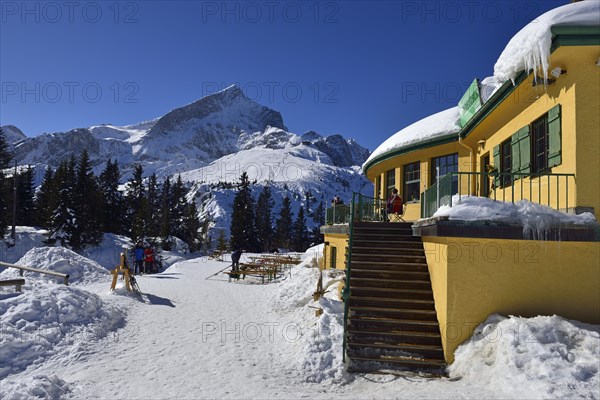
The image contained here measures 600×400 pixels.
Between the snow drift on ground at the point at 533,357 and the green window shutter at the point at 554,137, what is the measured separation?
3.39 m

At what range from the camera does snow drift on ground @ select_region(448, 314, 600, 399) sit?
5.70 meters

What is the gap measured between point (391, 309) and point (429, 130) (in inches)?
384

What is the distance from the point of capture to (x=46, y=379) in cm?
655

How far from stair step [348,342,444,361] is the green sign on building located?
861cm

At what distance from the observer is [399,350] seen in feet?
25.5

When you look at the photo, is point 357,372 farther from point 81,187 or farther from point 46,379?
point 81,187

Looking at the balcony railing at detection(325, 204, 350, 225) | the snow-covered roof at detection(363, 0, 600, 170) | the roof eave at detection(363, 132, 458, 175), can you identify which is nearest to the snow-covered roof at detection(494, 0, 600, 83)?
the snow-covered roof at detection(363, 0, 600, 170)

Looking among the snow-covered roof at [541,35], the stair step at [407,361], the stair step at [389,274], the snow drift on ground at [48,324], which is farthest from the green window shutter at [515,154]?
the snow drift on ground at [48,324]

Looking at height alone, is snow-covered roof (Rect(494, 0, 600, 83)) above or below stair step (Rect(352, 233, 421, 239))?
above

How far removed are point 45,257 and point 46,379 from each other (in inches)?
553

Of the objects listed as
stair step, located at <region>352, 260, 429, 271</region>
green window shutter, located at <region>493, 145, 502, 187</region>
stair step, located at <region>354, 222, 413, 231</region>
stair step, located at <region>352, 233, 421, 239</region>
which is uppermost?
green window shutter, located at <region>493, 145, 502, 187</region>

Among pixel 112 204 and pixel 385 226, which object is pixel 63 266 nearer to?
pixel 385 226

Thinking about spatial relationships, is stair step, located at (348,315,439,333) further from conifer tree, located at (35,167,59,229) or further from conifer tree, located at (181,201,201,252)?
conifer tree, located at (181,201,201,252)

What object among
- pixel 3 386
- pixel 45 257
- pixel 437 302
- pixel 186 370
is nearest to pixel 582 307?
pixel 437 302
